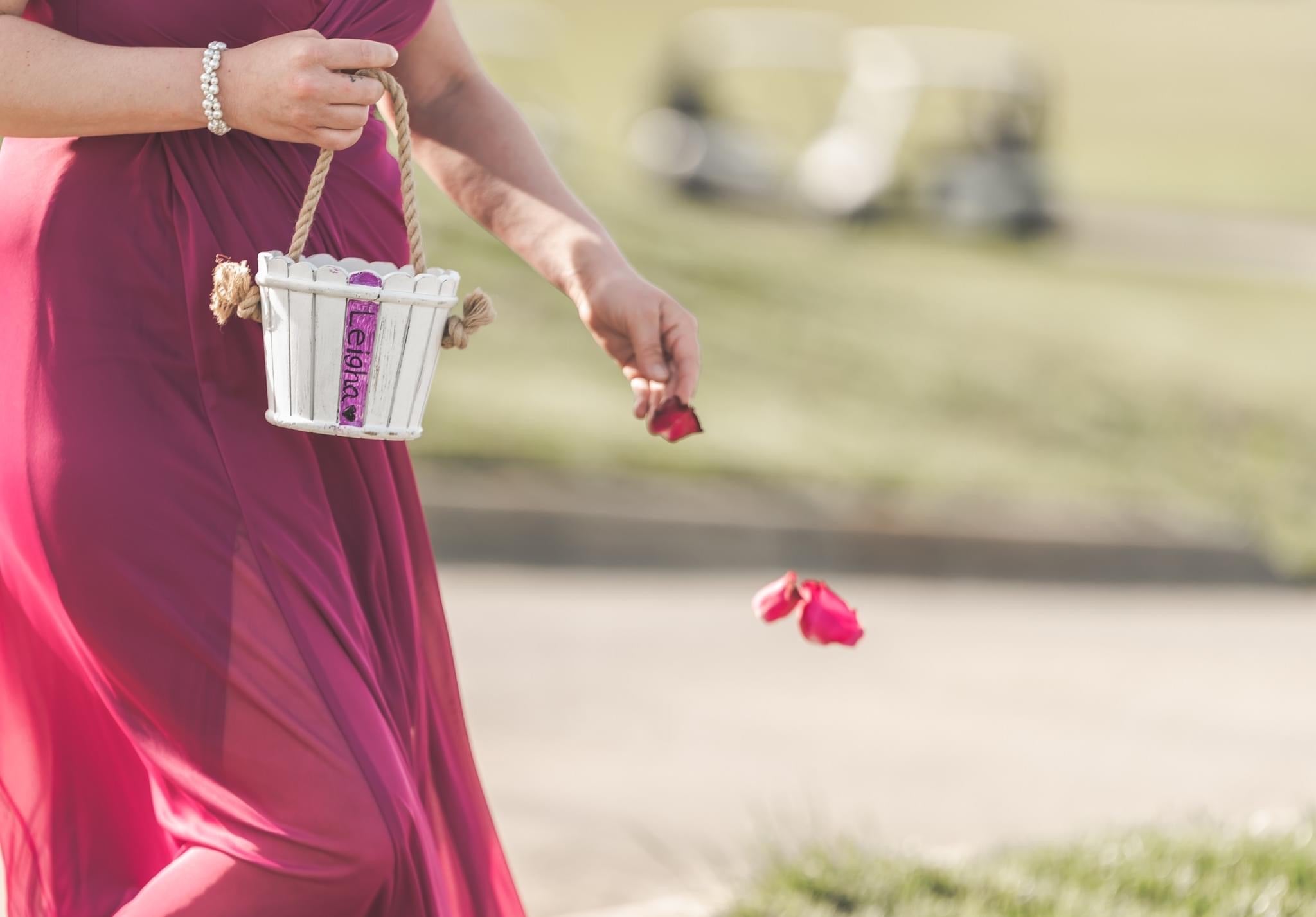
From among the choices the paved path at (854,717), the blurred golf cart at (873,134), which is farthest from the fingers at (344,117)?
the blurred golf cart at (873,134)

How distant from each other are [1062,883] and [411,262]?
1967 millimetres

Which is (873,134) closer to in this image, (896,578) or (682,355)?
(896,578)

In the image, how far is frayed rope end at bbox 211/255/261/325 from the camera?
5.72 feet

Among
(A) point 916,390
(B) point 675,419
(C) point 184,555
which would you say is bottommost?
(A) point 916,390

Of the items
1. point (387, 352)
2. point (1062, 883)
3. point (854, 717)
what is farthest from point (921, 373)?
point (387, 352)

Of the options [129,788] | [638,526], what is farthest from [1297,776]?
[129,788]

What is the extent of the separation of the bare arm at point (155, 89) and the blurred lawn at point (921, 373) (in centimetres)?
534

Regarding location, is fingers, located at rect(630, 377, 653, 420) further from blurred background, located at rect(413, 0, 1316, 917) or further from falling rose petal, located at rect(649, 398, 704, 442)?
blurred background, located at rect(413, 0, 1316, 917)

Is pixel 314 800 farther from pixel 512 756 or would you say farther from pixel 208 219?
pixel 512 756

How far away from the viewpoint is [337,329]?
1.74 metres

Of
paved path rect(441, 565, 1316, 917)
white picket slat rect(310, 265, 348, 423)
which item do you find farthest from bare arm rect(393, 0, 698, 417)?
paved path rect(441, 565, 1316, 917)

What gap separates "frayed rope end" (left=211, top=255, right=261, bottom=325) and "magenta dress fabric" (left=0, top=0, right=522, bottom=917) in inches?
3.4

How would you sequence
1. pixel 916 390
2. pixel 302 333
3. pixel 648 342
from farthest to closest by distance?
pixel 916 390, pixel 648 342, pixel 302 333

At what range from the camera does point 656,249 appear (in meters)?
11.7
